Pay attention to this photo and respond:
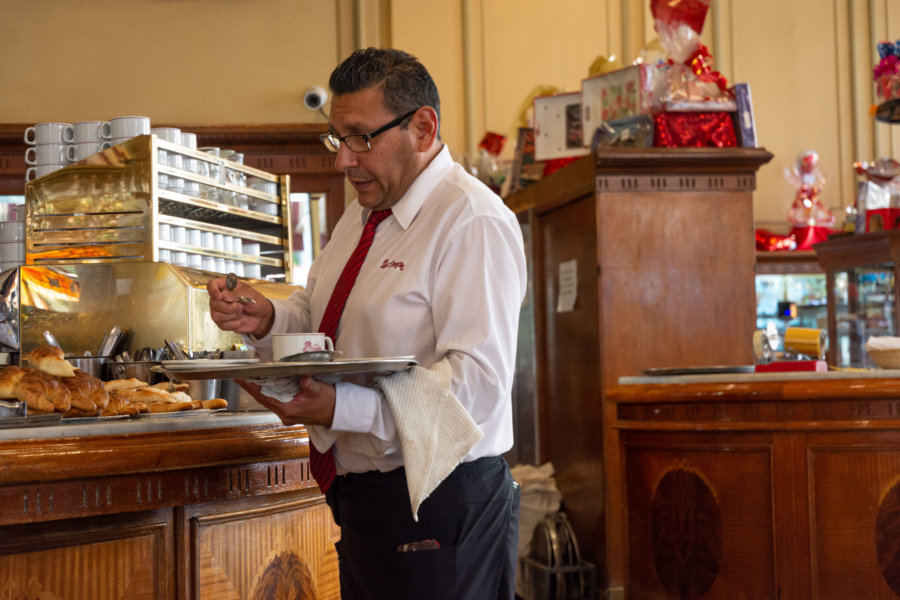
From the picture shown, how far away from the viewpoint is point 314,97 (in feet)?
19.6

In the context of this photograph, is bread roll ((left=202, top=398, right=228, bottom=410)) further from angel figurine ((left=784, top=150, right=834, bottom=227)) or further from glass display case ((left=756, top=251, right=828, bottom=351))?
angel figurine ((left=784, top=150, right=834, bottom=227))

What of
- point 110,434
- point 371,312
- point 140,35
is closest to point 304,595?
point 110,434

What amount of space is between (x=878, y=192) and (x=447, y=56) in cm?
279

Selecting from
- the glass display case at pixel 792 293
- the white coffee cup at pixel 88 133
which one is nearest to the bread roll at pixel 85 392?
the white coffee cup at pixel 88 133

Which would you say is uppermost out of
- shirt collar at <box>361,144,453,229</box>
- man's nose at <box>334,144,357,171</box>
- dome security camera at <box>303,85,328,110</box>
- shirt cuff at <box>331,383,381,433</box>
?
dome security camera at <box>303,85,328,110</box>

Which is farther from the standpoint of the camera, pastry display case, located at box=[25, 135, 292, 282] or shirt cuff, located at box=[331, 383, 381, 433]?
pastry display case, located at box=[25, 135, 292, 282]

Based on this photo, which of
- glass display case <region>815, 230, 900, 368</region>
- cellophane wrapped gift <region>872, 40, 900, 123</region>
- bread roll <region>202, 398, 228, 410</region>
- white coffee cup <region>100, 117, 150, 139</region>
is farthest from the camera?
glass display case <region>815, 230, 900, 368</region>

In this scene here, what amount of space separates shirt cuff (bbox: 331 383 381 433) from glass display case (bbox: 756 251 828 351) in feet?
18.3

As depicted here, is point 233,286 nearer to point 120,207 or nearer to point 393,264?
point 393,264

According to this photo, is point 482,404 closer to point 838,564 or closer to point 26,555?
point 26,555

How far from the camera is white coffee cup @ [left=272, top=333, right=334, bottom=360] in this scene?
4.93 feet


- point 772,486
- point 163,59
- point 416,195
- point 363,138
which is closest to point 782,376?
point 772,486

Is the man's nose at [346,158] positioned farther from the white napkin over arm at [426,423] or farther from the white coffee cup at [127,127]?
the white coffee cup at [127,127]

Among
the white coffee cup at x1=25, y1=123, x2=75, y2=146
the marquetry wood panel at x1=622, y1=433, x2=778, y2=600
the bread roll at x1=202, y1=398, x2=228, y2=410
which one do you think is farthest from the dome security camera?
the bread roll at x1=202, y1=398, x2=228, y2=410
